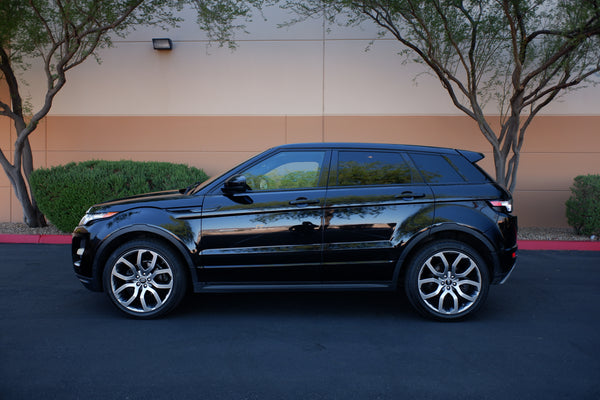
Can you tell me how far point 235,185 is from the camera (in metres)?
4.72

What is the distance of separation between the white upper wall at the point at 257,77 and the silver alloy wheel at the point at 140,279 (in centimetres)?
690

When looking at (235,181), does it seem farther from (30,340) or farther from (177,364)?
(30,340)

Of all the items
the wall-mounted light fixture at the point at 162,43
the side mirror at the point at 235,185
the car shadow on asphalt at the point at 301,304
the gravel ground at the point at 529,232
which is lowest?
the car shadow on asphalt at the point at 301,304

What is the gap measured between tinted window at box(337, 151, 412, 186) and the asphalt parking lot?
1.33 metres

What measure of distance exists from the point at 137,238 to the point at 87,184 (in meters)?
4.90

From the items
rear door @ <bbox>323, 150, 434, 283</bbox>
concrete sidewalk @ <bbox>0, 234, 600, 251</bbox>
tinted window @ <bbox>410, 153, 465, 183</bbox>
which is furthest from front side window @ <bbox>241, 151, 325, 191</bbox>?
concrete sidewalk @ <bbox>0, 234, 600, 251</bbox>

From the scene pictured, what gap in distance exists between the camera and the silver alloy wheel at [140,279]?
4742 mm

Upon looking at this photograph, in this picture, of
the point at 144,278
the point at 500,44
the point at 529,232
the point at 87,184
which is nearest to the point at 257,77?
the point at 87,184

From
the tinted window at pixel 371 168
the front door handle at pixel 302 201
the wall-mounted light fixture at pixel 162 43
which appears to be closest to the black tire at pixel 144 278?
the front door handle at pixel 302 201

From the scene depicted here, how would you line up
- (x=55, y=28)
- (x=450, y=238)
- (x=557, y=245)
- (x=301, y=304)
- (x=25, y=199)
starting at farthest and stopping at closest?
1. (x=25, y=199)
2. (x=55, y=28)
3. (x=557, y=245)
4. (x=301, y=304)
5. (x=450, y=238)

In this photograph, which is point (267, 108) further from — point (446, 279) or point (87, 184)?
point (446, 279)

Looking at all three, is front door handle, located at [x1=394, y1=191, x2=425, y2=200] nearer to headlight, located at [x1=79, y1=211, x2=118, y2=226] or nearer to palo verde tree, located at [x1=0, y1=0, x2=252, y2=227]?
headlight, located at [x1=79, y1=211, x2=118, y2=226]

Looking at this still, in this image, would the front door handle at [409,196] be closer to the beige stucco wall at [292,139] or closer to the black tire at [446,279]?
the black tire at [446,279]

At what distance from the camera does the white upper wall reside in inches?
437
